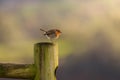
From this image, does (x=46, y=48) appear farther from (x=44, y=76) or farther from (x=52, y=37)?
(x=52, y=37)

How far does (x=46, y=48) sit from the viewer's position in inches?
99.0

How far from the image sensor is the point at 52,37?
4.97 metres

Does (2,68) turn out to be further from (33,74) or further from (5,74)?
(33,74)

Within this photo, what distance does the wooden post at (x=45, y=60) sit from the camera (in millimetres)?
2510

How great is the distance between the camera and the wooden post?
8.23ft

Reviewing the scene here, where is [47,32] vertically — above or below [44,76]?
above

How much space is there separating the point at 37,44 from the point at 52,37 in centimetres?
242

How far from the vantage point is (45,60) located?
252cm

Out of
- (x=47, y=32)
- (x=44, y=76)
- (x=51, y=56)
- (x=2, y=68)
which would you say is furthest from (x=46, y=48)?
(x=47, y=32)

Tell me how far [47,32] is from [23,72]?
249 cm

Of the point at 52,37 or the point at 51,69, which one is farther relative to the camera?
the point at 52,37

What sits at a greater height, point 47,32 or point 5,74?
point 47,32

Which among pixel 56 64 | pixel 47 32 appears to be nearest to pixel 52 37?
pixel 47 32

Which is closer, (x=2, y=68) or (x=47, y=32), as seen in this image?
(x=2, y=68)
